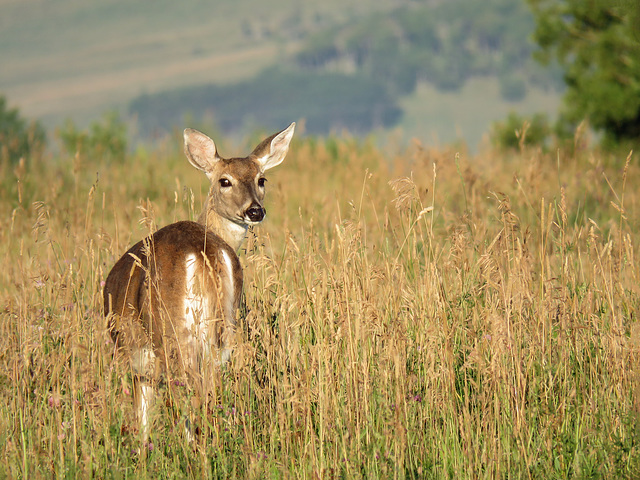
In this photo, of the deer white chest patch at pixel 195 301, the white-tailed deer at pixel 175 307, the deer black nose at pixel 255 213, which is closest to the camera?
the white-tailed deer at pixel 175 307

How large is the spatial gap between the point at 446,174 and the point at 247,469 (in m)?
8.05

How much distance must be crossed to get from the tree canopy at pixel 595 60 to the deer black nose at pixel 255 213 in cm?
992

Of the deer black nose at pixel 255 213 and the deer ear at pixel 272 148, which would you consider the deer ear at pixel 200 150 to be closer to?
the deer ear at pixel 272 148

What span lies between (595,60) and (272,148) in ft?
32.8

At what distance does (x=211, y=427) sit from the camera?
135 inches

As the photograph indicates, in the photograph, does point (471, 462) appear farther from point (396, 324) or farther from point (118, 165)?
point (118, 165)

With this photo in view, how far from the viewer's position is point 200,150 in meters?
5.56

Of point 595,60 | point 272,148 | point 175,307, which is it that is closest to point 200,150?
point 272,148

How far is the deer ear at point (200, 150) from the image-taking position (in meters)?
5.45

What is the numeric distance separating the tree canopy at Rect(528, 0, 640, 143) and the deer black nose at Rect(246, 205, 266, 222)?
992 cm

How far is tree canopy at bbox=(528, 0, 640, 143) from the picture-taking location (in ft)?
43.4

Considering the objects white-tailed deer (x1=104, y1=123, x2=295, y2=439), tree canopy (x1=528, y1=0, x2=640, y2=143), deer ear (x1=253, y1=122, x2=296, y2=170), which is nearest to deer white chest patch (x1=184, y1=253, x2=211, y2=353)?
white-tailed deer (x1=104, y1=123, x2=295, y2=439)

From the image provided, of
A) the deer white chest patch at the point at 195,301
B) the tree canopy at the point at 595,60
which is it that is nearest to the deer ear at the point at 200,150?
the deer white chest patch at the point at 195,301

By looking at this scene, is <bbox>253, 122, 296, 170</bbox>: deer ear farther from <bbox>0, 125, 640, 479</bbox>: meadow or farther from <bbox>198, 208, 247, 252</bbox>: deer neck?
<bbox>0, 125, 640, 479</bbox>: meadow
